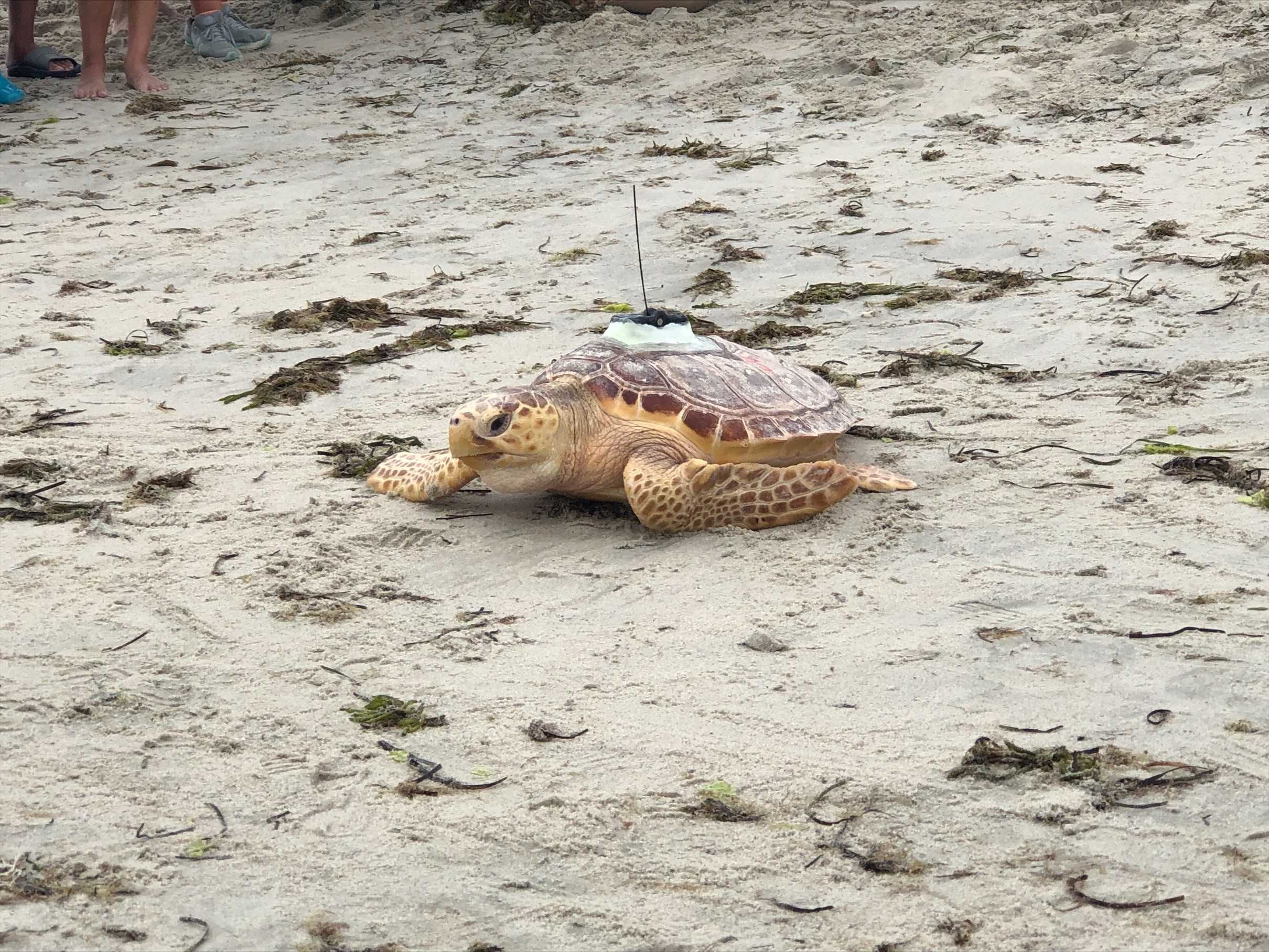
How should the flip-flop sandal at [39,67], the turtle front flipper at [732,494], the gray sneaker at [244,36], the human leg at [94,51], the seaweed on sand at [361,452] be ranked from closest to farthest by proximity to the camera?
the turtle front flipper at [732,494]
the seaweed on sand at [361,452]
the human leg at [94,51]
the flip-flop sandal at [39,67]
the gray sneaker at [244,36]

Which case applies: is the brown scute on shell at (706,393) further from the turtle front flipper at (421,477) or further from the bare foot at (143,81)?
the bare foot at (143,81)

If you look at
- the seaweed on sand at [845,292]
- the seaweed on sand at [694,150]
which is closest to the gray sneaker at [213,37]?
the seaweed on sand at [694,150]

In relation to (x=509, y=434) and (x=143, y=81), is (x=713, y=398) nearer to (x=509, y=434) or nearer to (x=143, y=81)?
(x=509, y=434)

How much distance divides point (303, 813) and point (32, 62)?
832cm

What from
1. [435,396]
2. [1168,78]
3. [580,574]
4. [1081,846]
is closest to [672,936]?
[1081,846]

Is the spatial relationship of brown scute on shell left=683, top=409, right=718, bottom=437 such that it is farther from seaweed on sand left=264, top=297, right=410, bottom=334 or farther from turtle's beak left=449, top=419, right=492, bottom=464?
seaweed on sand left=264, top=297, right=410, bottom=334

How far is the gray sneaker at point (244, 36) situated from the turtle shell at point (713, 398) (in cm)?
702

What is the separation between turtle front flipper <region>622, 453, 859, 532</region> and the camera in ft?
10.5

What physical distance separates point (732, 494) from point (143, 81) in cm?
682

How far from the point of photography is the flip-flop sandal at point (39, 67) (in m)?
9.06

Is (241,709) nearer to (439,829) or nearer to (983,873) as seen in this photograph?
(439,829)

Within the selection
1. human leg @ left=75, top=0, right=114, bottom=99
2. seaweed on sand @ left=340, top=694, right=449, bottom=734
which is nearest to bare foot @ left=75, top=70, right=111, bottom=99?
human leg @ left=75, top=0, right=114, bottom=99

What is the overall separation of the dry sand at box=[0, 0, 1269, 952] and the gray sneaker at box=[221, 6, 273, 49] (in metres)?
3.27

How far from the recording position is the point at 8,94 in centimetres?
841
